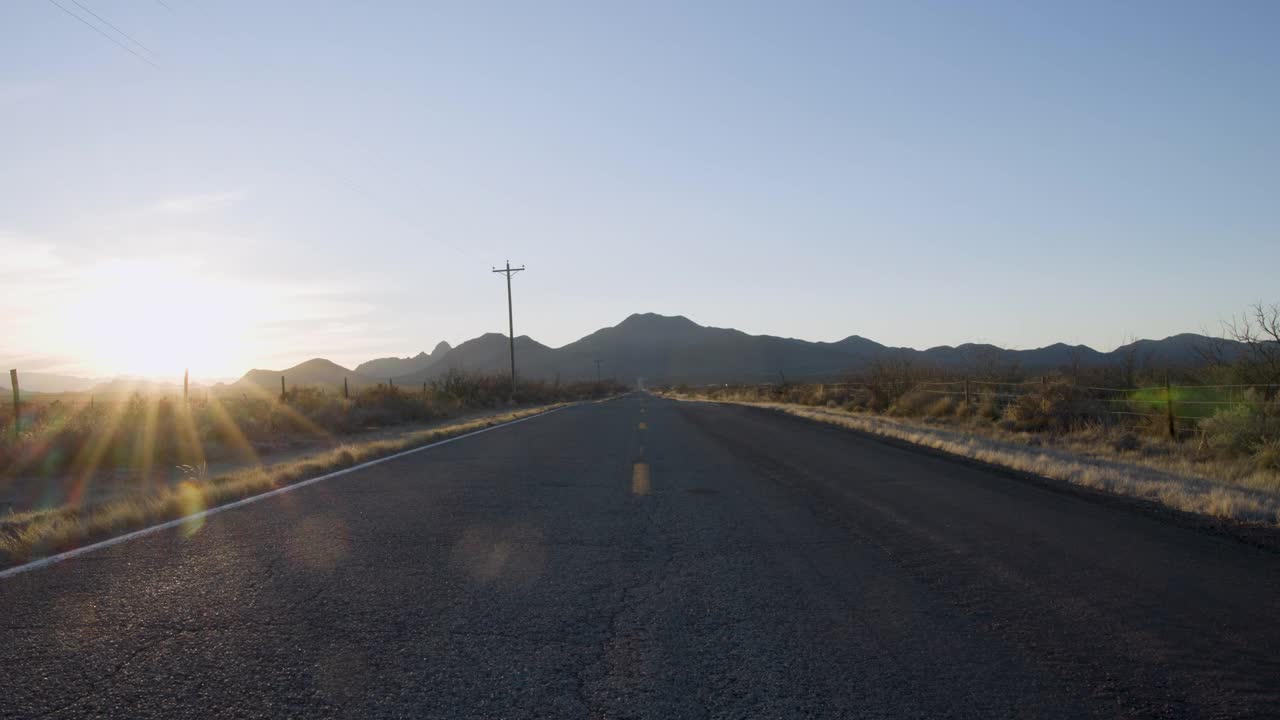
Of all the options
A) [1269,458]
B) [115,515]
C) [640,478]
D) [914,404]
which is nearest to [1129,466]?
[1269,458]

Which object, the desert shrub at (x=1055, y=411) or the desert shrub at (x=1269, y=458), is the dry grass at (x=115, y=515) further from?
the desert shrub at (x=1055, y=411)

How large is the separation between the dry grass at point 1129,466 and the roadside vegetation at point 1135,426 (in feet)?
0.09

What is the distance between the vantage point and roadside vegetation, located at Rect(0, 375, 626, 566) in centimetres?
861

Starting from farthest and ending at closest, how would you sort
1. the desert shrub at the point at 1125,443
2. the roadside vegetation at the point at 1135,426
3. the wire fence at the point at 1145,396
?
the desert shrub at the point at 1125,443
the wire fence at the point at 1145,396
the roadside vegetation at the point at 1135,426

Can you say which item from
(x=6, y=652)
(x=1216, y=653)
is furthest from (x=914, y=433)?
(x=6, y=652)

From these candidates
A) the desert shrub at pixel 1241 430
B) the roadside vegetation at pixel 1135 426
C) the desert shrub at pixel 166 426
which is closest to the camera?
the roadside vegetation at pixel 1135 426

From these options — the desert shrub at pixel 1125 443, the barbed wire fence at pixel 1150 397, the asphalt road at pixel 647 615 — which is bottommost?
the desert shrub at pixel 1125 443

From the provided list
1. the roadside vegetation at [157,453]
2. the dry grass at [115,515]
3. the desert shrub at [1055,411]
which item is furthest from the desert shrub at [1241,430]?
the dry grass at [115,515]

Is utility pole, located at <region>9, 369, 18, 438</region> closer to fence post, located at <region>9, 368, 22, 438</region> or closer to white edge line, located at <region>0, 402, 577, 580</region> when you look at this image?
fence post, located at <region>9, 368, 22, 438</region>

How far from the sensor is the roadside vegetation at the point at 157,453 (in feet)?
28.2

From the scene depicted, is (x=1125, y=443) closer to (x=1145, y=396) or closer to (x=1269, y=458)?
(x=1145, y=396)

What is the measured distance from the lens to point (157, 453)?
1889 centimetres

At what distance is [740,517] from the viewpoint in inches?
349

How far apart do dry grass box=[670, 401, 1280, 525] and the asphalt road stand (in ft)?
4.09
